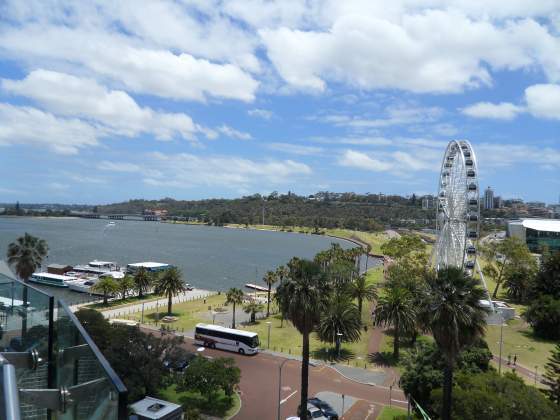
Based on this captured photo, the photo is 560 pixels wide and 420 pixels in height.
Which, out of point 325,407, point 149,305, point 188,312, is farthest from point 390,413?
point 149,305

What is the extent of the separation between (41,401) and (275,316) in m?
54.4

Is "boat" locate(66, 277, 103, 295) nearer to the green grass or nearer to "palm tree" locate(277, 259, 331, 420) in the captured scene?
the green grass

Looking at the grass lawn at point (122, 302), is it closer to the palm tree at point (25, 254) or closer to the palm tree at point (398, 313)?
the palm tree at point (25, 254)

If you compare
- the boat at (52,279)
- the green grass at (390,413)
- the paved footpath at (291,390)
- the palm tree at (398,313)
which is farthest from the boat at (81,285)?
the green grass at (390,413)

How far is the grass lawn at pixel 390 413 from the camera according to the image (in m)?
28.7

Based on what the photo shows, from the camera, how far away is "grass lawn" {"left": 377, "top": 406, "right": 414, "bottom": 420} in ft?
94.3

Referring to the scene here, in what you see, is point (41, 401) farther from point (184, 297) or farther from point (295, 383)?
point (184, 297)

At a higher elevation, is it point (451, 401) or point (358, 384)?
point (451, 401)

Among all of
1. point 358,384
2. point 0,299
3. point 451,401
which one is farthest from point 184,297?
point 0,299

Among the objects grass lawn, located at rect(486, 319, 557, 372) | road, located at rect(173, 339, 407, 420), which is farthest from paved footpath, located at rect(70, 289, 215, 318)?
grass lawn, located at rect(486, 319, 557, 372)

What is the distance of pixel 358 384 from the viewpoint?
34.4m

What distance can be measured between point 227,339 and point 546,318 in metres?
32.5

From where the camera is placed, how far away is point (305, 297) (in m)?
24.7

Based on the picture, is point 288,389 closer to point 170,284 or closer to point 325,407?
point 325,407
